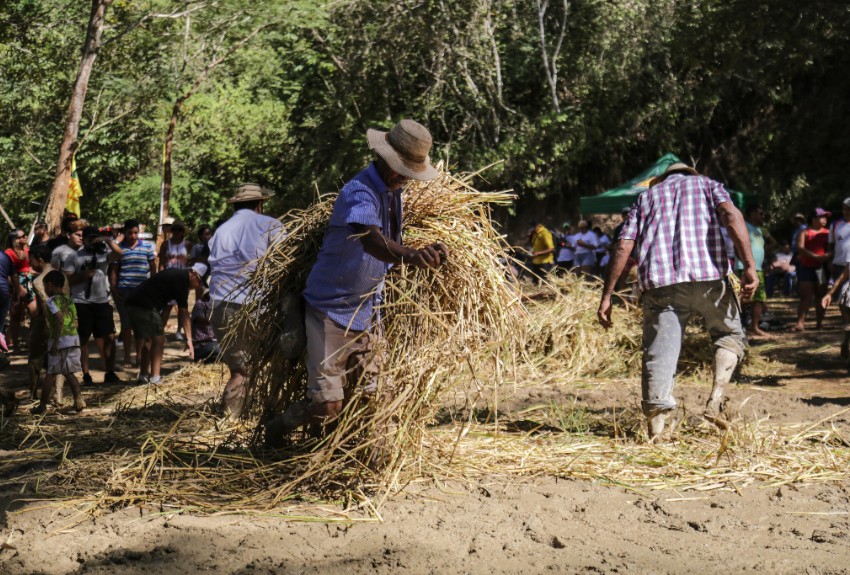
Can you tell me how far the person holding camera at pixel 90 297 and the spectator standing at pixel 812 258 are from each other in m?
9.17

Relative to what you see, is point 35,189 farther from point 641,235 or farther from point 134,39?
point 641,235

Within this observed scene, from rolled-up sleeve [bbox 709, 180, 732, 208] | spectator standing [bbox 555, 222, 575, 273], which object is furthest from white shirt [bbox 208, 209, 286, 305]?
spectator standing [bbox 555, 222, 575, 273]

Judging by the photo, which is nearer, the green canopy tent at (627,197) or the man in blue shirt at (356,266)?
the man in blue shirt at (356,266)

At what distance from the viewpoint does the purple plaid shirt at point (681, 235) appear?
21.0 feet

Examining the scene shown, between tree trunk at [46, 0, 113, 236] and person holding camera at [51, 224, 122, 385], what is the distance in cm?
426

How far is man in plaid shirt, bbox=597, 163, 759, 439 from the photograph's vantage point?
640 cm

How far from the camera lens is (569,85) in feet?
85.7

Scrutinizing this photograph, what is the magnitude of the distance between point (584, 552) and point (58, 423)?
5085 millimetres

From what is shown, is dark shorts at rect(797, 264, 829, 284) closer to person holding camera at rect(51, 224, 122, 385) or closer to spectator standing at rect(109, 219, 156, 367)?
spectator standing at rect(109, 219, 156, 367)

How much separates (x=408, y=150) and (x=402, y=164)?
0.08 meters

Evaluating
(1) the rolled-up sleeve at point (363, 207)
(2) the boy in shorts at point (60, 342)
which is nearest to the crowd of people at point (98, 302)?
(2) the boy in shorts at point (60, 342)

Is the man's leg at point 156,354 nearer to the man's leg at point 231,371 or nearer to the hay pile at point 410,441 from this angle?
the man's leg at point 231,371

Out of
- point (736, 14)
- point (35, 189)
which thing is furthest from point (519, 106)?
point (35, 189)

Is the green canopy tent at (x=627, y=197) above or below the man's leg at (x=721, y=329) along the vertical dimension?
above
